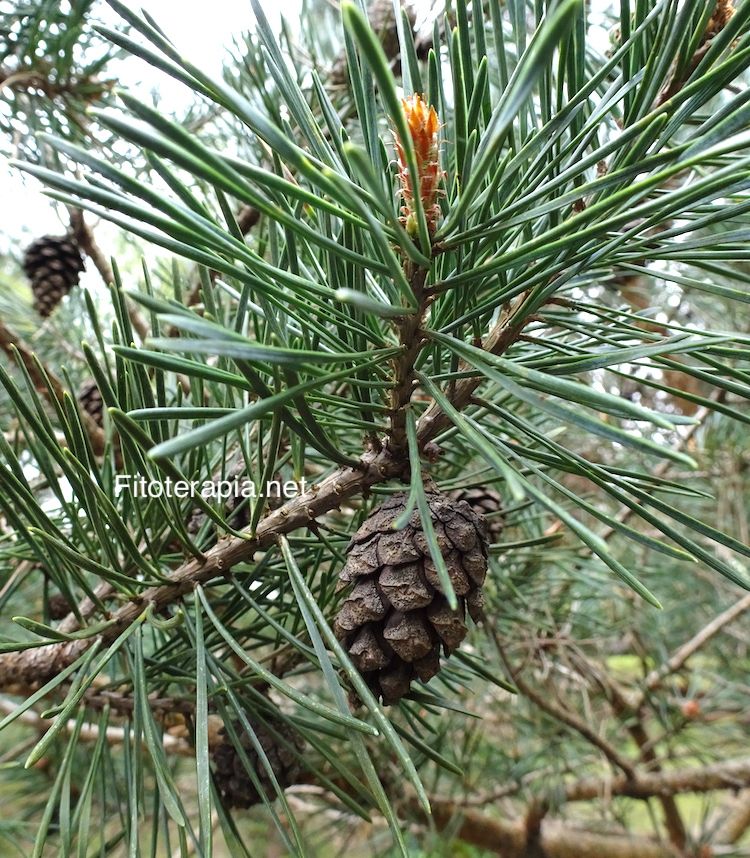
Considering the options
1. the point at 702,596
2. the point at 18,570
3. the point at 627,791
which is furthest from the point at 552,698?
the point at 18,570

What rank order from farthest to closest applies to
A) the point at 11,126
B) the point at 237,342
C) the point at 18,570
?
the point at 11,126, the point at 18,570, the point at 237,342

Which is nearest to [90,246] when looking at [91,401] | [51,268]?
[51,268]

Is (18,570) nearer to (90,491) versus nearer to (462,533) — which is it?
(90,491)

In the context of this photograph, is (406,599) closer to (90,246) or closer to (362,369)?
(362,369)

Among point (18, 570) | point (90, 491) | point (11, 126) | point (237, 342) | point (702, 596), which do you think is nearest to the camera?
point (237, 342)

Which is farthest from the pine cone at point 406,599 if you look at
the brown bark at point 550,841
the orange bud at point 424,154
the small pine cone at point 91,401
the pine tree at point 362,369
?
the brown bark at point 550,841

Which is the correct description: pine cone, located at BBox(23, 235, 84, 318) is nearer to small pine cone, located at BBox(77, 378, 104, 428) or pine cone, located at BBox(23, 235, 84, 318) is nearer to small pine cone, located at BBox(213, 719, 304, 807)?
small pine cone, located at BBox(77, 378, 104, 428)
